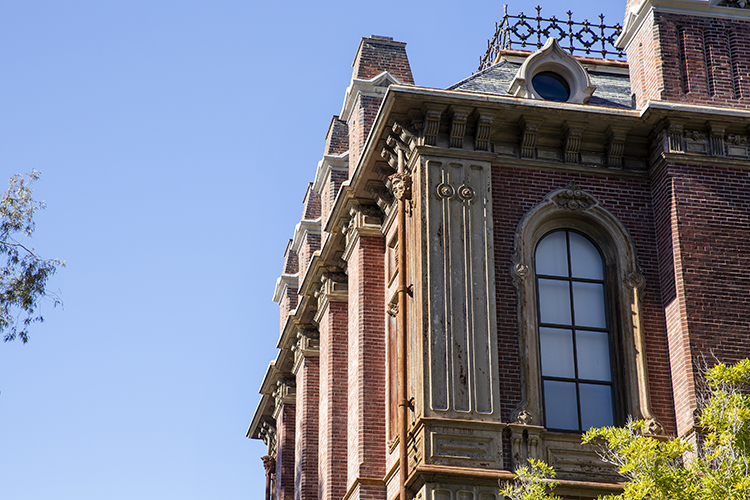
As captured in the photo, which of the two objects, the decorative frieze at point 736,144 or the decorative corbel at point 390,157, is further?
the decorative corbel at point 390,157

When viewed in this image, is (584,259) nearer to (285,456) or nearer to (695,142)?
(695,142)

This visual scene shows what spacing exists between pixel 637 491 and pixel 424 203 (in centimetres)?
676

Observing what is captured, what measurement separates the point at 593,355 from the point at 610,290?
1.16 m

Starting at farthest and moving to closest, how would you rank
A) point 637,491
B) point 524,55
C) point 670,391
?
1. point 524,55
2. point 670,391
3. point 637,491

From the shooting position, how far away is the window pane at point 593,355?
1914 cm

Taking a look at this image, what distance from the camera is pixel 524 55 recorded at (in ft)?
83.0

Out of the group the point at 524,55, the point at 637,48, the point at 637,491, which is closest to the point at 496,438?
the point at 637,491

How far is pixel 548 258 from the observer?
1984cm

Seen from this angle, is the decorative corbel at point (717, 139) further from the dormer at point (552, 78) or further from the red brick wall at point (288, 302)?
the red brick wall at point (288, 302)

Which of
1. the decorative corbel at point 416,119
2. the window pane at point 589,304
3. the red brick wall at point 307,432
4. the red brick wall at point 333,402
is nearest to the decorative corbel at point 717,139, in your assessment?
the window pane at point 589,304

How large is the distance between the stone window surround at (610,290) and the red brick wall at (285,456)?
12102 mm

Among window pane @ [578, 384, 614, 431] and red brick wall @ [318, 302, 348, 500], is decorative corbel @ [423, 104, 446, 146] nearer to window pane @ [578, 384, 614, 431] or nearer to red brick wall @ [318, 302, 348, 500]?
window pane @ [578, 384, 614, 431]

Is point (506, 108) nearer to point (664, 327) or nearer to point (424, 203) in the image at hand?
point (424, 203)

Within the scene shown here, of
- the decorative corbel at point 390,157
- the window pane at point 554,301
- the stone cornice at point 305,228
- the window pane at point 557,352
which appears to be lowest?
the window pane at point 557,352
